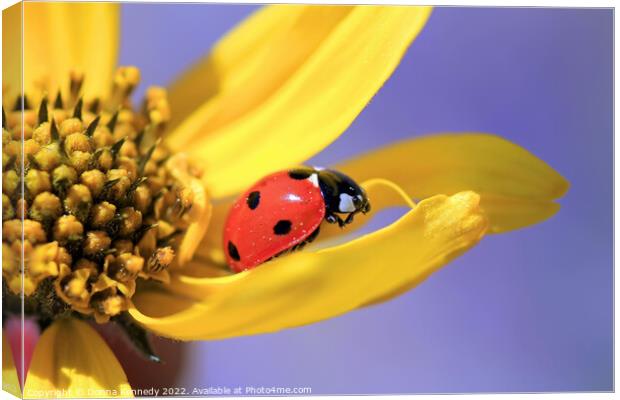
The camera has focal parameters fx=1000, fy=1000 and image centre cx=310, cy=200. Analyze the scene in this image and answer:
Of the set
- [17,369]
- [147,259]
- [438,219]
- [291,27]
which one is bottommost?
[17,369]

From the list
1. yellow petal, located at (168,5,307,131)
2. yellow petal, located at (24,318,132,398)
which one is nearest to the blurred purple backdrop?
yellow petal, located at (168,5,307,131)

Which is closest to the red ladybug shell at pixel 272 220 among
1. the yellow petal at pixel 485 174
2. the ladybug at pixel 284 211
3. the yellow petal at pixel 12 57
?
the ladybug at pixel 284 211

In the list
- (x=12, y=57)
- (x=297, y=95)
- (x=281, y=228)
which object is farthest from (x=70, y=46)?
(x=281, y=228)

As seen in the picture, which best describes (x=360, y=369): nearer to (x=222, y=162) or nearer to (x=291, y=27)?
(x=222, y=162)

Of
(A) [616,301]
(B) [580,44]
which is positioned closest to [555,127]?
(B) [580,44]

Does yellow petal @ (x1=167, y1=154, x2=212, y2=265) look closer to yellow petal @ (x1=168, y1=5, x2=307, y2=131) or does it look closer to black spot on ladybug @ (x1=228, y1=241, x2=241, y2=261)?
black spot on ladybug @ (x1=228, y1=241, x2=241, y2=261)

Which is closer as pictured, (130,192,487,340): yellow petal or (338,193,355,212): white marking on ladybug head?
(130,192,487,340): yellow petal
